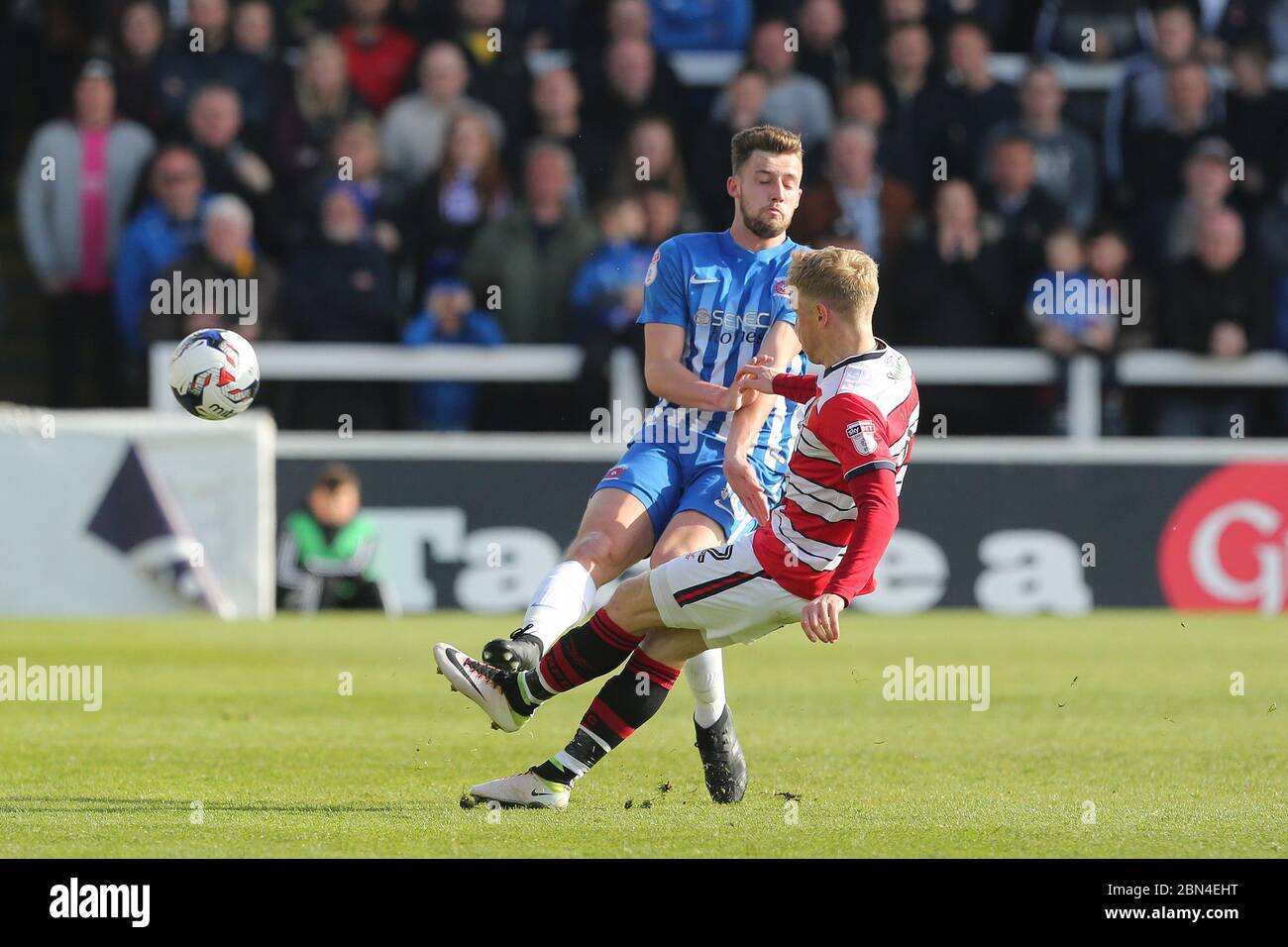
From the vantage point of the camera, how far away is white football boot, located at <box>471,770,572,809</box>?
6.86 meters

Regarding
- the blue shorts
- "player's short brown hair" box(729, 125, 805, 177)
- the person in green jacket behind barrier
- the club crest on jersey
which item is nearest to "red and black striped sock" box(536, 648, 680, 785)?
the blue shorts

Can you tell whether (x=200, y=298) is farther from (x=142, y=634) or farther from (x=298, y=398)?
(x=142, y=634)

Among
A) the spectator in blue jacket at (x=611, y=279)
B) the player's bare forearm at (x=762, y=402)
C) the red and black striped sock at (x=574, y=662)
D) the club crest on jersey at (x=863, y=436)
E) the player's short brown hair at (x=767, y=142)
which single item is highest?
the spectator in blue jacket at (x=611, y=279)

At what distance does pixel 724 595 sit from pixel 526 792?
0.98 m

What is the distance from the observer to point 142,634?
41.9ft

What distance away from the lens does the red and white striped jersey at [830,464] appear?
634 cm

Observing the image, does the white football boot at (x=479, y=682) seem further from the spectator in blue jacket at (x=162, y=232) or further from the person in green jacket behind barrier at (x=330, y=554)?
the spectator in blue jacket at (x=162, y=232)

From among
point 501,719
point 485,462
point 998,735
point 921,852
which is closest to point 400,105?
point 485,462

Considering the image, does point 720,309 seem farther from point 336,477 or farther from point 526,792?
point 336,477

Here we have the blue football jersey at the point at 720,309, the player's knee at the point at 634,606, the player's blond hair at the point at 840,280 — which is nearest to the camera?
the player's blond hair at the point at 840,280

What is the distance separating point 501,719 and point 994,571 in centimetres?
862

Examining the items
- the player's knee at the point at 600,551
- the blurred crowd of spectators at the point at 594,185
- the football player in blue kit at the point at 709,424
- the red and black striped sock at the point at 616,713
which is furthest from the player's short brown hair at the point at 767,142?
the blurred crowd of spectators at the point at 594,185

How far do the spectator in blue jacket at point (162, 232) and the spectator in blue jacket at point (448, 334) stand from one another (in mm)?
1758

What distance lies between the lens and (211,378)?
766cm
